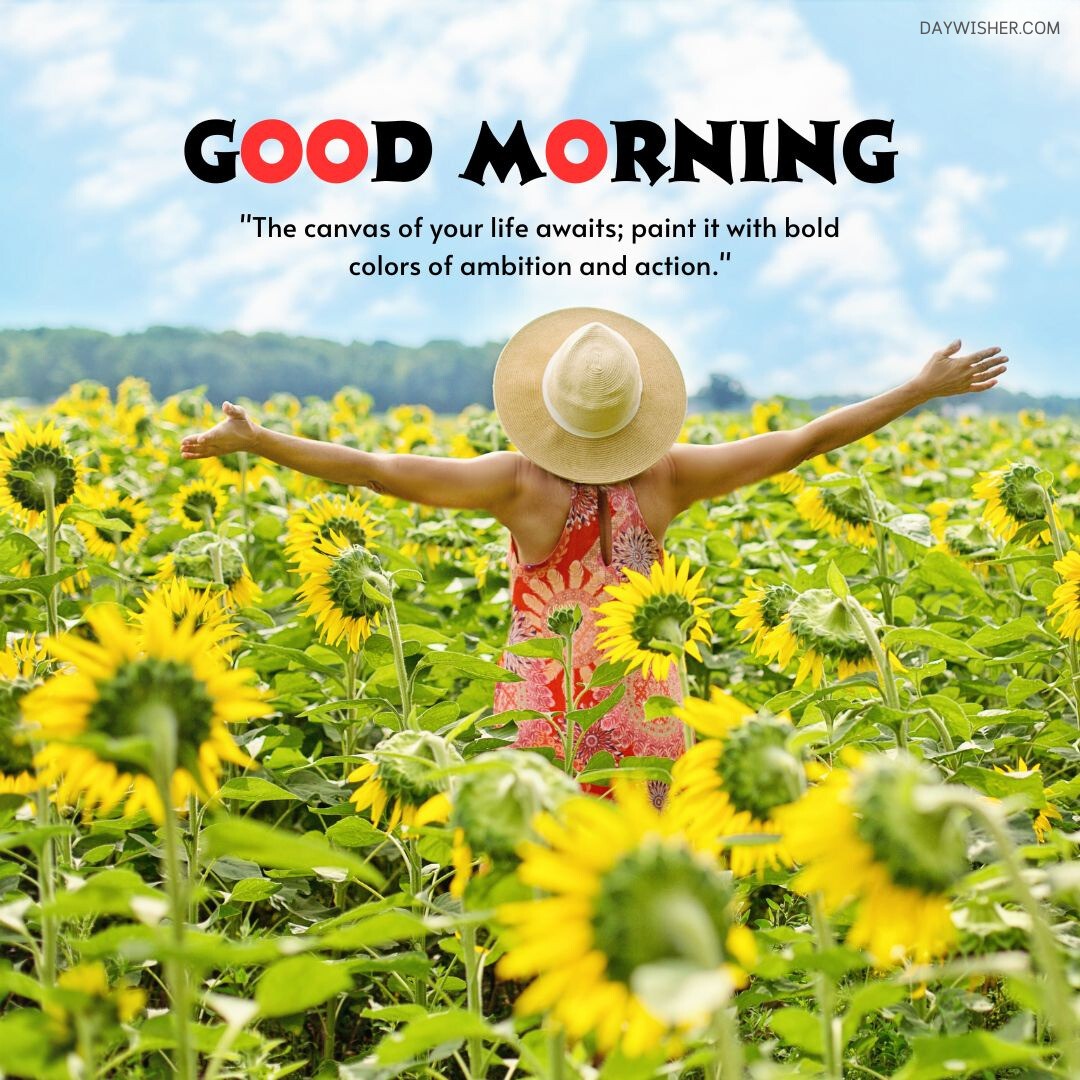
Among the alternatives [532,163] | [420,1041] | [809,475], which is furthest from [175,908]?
[809,475]

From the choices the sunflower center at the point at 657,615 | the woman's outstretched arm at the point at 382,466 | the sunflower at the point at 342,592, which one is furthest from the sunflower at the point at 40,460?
the sunflower center at the point at 657,615

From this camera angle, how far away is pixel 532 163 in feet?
13.6

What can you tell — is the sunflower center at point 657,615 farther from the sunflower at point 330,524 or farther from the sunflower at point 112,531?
the sunflower at point 112,531

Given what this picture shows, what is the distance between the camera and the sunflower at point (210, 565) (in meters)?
2.91

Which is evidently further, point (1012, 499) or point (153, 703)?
point (1012, 499)

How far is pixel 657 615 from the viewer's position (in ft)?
6.16

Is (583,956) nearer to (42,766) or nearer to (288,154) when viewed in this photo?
(42,766)

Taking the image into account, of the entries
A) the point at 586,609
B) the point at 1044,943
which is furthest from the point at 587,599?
the point at 1044,943

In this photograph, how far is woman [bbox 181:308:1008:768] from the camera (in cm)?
271

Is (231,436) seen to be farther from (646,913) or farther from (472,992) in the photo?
(646,913)

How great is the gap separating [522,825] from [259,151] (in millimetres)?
3649

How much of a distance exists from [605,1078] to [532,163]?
3506mm

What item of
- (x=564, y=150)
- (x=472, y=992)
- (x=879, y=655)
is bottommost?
(x=472, y=992)

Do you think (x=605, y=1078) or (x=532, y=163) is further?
(x=532, y=163)
